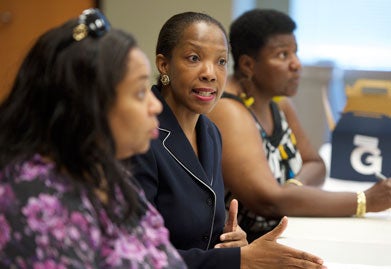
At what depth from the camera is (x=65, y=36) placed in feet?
3.20

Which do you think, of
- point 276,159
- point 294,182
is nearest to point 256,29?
point 276,159

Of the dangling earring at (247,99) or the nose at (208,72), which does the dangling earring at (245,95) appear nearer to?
the dangling earring at (247,99)

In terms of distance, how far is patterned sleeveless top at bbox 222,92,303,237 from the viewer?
2.06m

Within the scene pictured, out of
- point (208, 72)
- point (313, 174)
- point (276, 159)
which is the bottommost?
point (313, 174)

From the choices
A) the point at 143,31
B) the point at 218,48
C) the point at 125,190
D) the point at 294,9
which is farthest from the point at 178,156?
the point at 294,9

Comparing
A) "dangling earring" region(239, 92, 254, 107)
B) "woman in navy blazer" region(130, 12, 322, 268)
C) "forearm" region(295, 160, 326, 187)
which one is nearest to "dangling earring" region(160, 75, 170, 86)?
"woman in navy blazer" region(130, 12, 322, 268)

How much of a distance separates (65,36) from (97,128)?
0.53ft

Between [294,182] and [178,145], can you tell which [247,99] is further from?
[178,145]

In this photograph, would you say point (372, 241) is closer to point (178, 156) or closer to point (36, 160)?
point (178, 156)

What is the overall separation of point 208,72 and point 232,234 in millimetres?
429

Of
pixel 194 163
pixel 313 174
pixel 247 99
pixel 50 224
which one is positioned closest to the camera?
pixel 50 224

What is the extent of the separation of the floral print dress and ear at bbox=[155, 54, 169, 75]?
745 mm

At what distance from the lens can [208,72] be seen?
1609 millimetres

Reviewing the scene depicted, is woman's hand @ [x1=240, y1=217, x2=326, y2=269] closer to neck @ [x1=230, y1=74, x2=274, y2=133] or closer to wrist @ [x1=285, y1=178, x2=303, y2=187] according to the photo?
wrist @ [x1=285, y1=178, x2=303, y2=187]
